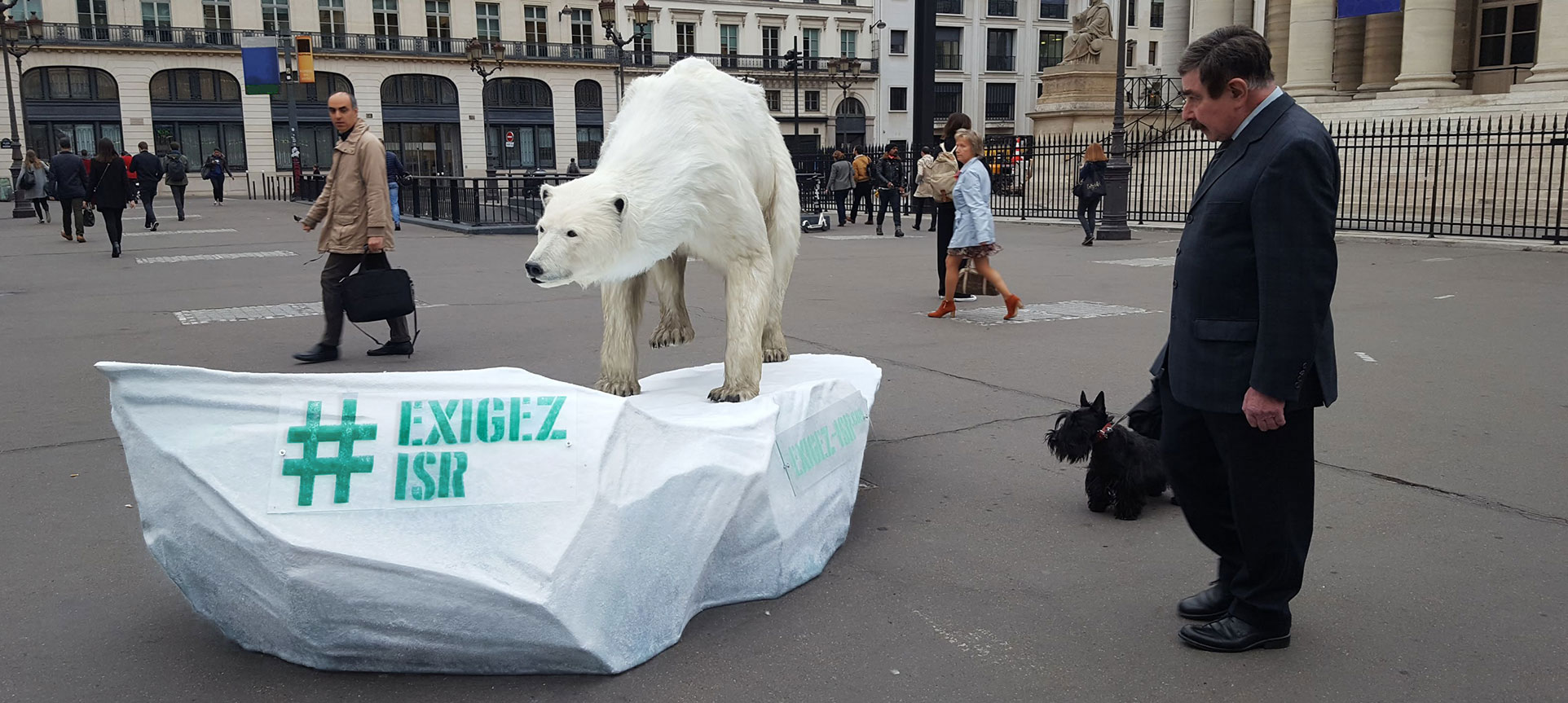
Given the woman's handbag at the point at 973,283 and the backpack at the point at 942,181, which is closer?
the woman's handbag at the point at 973,283

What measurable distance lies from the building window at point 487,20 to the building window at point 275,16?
31.7 feet

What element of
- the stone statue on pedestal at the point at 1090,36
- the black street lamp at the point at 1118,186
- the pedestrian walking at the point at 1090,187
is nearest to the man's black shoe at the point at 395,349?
the pedestrian walking at the point at 1090,187

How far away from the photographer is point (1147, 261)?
15766mm

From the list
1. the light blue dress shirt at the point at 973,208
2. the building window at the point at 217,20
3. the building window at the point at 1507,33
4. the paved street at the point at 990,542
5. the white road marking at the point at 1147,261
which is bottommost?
the paved street at the point at 990,542

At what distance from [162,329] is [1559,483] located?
1062cm

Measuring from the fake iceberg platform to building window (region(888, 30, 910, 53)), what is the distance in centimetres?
7041

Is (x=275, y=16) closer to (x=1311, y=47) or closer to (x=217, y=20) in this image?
(x=217, y=20)

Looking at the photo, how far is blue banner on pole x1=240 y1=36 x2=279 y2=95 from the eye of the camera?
37.9 m

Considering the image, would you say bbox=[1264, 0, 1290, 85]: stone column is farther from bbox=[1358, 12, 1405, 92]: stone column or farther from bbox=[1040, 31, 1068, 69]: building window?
bbox=[1040, 31, 1068, 69]: building window

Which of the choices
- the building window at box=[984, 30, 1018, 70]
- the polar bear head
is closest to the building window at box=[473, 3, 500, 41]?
the building window at box=[984, 30, 1018, 70]

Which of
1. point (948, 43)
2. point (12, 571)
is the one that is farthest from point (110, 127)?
point (12, 571)

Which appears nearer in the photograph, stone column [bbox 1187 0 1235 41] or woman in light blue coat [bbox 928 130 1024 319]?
woman in light blue coat [bbox 928 130 1024 319]

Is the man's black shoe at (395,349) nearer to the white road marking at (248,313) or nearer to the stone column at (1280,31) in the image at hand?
the white road marking at (248,313)

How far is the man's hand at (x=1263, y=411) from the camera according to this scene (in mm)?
3088
